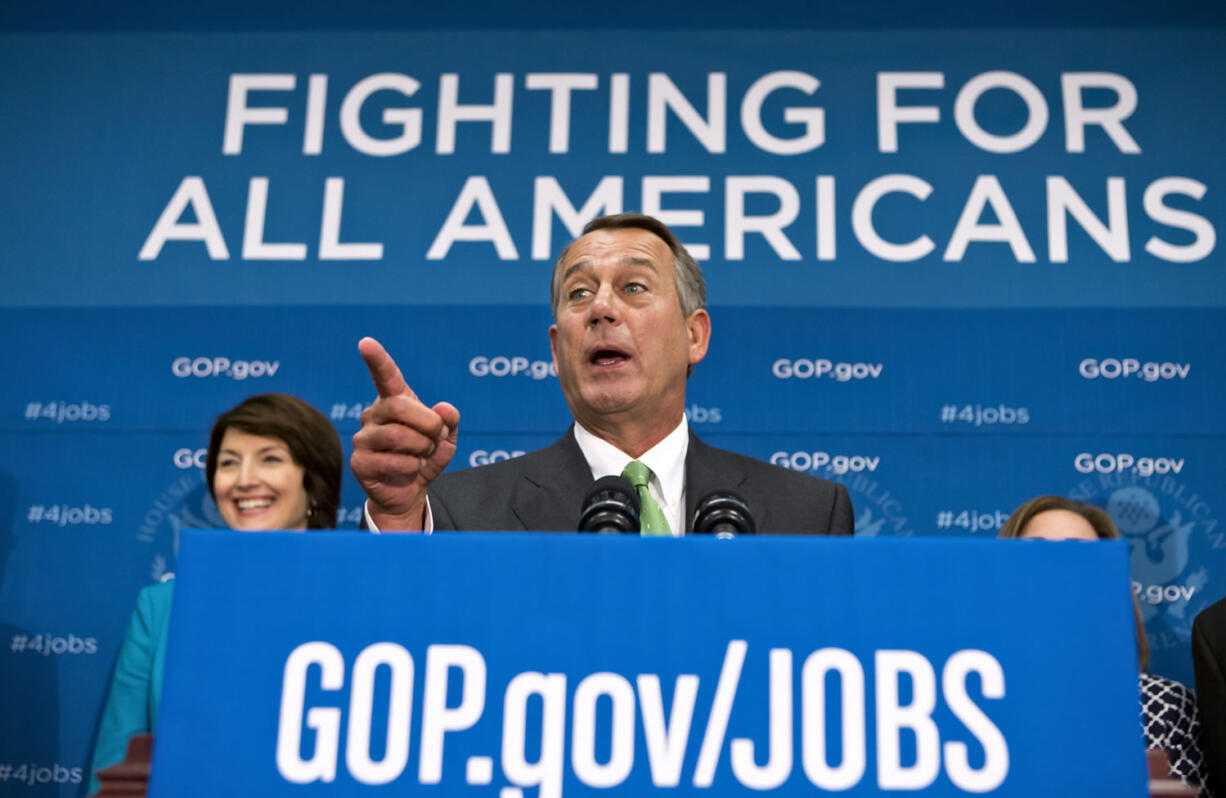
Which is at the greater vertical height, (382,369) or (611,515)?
(382,369)

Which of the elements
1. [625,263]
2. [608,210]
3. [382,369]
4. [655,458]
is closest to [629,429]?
[655,458]

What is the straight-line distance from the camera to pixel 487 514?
186 cm

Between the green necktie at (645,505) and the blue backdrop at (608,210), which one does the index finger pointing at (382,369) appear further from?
the blue backdrop at (608,210)

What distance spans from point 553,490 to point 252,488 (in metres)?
1.15

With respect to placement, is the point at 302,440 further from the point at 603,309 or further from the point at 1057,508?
the point at 1057,508

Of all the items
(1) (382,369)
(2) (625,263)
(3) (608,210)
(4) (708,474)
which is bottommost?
(1) (382,369)

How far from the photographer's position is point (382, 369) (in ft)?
4.09

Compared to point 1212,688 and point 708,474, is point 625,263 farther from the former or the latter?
point 1212,688

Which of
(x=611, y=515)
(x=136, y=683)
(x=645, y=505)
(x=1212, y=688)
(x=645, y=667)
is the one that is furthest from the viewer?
(x=136, y=683)

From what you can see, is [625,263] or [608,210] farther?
[608,210]

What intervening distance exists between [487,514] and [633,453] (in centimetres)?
31

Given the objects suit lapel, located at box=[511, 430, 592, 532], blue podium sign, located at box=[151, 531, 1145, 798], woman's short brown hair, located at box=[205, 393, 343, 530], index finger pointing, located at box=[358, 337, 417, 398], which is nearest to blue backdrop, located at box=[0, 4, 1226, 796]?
woman's short brown hair, located at box=[205, 393, 343, 530]

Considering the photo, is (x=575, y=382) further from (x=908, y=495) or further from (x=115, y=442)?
(x=115, y=442)

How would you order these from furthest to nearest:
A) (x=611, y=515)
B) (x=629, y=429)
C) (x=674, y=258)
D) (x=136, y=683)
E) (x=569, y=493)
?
1. (x=136, y=683)
2. (x=674, y=258)
3. (x=629, y=429)
4. (x=569, y=493)
5. (x=611, y=515)
